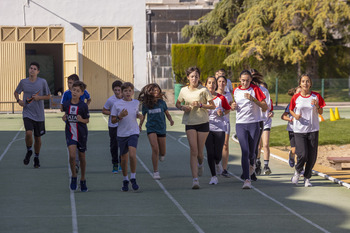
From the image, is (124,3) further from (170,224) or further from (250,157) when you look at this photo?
(170,224)

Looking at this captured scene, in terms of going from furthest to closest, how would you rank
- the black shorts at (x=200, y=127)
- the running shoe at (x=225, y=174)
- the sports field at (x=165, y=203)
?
1. the running shoe at (x=225, y=174)
2. the black shorts at (x=200, y=127)
3. the sports field at (x=165, y=203)

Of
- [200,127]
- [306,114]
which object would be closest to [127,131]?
[200,127]

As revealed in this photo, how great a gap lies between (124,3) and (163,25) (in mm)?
7379

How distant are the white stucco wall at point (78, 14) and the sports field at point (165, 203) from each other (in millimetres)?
24183

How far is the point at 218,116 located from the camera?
39.8 ft

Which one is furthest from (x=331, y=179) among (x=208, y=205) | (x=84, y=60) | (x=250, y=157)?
(x=84, y=60)

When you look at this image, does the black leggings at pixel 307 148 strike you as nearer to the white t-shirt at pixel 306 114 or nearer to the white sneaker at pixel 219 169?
the white t-shirt at pixel 306 114

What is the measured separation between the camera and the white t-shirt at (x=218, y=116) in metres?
12.0

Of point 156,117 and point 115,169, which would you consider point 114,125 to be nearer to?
point 115,169

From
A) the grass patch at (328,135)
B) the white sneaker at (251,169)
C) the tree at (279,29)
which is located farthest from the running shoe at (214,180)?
the tree at (279,29)

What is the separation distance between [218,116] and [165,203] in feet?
8.43

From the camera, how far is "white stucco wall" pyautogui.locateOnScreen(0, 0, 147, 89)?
38094mm

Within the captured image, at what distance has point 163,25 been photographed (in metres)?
45.6

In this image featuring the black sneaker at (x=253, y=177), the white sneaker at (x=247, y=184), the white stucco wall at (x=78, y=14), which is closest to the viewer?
the white sneaker at (x=247, y=184)
